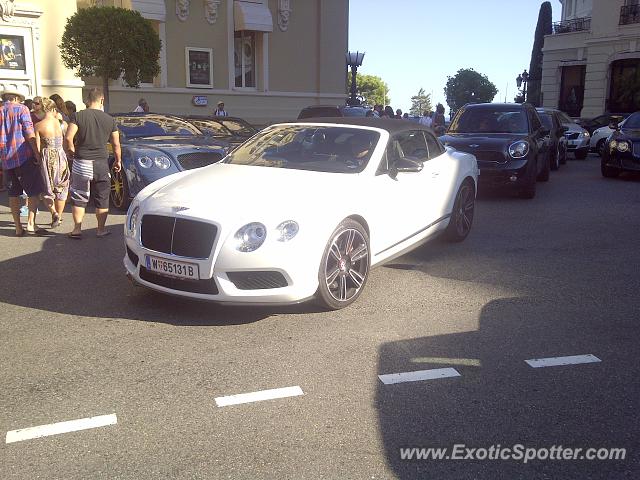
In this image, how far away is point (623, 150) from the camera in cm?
A: 1364

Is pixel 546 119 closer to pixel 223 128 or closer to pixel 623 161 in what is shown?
pixel 623 161

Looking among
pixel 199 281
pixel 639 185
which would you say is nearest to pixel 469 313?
pixel 199 281

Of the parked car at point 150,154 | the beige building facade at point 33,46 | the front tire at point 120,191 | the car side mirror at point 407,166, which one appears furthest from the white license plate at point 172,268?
the beige building facade at point 33,46

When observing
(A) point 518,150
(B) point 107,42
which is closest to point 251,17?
(B) point 107,42

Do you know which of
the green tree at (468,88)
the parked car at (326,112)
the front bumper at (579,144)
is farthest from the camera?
the green tree at (468,88)

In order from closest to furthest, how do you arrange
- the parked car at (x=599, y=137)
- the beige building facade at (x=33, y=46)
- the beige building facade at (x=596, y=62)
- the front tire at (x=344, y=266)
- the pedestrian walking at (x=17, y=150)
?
1. the front tire at (x=344, y=266)
2. the pedestrian walking at (x=17, y=150)
3. the beige building facade at (x=33, y=46)
4. the parked car at (x=599, y=137)
5. the beige building facade at (x=596, y=62)

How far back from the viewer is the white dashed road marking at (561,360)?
404 cm

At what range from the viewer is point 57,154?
8.08 metres

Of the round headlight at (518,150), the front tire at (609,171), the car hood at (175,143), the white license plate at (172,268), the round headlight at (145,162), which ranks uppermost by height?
the car hood at (175,143)

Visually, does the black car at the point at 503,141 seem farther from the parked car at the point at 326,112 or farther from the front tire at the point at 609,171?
the parked car at the point at 326,112

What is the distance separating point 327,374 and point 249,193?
1.68 meters

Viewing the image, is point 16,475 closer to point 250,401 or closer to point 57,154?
point 250,401

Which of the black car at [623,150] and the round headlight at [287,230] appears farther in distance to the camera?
the black car at [623,150]

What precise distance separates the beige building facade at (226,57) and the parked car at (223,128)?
29.5 feet
